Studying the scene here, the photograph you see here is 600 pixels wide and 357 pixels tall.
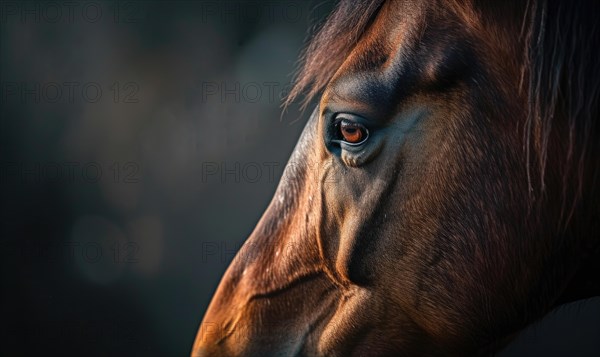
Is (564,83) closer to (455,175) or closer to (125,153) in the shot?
(455,175)

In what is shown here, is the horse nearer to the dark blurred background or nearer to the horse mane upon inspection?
the horse mane

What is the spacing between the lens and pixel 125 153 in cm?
277

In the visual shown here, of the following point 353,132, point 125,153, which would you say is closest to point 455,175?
point 353,132

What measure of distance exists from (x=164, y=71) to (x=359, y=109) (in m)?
2.04

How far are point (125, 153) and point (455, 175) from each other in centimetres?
217

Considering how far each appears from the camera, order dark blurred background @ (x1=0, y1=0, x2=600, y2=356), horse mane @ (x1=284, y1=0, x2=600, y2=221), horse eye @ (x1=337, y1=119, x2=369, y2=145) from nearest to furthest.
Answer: horse mane @ (x1=284, y1=0, x2=600, y2=221)
horse eye @ (x1=337, y1=119, x2=369, y2=145)
dark blurred background @ (x1=0, y1=0, x2=600, y2=356)

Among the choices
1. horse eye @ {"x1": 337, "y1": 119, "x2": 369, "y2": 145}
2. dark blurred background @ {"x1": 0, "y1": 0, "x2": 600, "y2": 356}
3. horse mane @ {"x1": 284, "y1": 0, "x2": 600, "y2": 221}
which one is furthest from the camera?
dark blurred background @ {"x1": 0, "y1": 0, "x2": 600, "y2": 356}

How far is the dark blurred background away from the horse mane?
190cm

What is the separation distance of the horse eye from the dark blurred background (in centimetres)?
175

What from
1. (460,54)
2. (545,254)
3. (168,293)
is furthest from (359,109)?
(168,293)

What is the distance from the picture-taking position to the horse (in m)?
0.83

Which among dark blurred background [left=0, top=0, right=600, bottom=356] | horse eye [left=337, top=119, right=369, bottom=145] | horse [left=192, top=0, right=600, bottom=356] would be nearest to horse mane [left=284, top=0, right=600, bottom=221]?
horse [left=192, top=0, right=600, bottom=356]

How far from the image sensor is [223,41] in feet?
9.09

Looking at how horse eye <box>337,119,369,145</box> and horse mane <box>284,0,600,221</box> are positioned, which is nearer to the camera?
horse mane <box>284,0,600,221</box>
